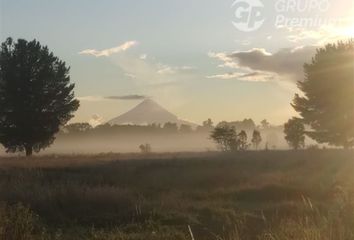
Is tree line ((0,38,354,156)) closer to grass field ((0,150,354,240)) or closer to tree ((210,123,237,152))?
grass field ((0,150,354,240))

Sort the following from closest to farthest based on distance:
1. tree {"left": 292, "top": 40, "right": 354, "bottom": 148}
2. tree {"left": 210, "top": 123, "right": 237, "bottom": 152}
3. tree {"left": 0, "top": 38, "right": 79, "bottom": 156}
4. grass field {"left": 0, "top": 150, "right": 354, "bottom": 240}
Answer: grass field {"left": 0, "top": 150, "right": 354, "bottom": 240} < tree {"left": 0, "top": 38, "right": 79, "bottom": 156} < tree {"left": 292, "top": 40, "right": 354, "bottom": 148} < tree {"left": 210, "top": 123, "right": 237, "bottom": 152}

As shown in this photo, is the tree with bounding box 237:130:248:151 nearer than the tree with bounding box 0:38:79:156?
No

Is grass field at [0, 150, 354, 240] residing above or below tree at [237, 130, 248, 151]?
below

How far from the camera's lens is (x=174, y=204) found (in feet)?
52.1

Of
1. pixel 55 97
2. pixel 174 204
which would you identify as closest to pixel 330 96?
pixel 55 97

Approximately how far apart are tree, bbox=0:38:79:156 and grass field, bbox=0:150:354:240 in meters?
15.6

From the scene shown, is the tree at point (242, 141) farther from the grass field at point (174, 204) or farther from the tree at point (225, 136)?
the grass field at point (174, 204)

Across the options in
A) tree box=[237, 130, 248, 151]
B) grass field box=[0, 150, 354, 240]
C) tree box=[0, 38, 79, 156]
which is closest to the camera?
grass field box=[0, 150, 354, 240]

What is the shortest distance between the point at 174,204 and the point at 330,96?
35.4m

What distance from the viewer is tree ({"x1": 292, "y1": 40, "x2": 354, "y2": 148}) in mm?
47562

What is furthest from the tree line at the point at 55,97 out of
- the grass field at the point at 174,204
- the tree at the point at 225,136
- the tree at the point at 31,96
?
the tree at the point at 225,136

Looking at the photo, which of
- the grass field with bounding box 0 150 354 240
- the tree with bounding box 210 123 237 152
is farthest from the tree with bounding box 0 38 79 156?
the tree with bounding box 210 123 237 152

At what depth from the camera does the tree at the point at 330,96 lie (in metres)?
47.6

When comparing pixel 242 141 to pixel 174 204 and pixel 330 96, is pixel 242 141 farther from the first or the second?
pixel 174 204
